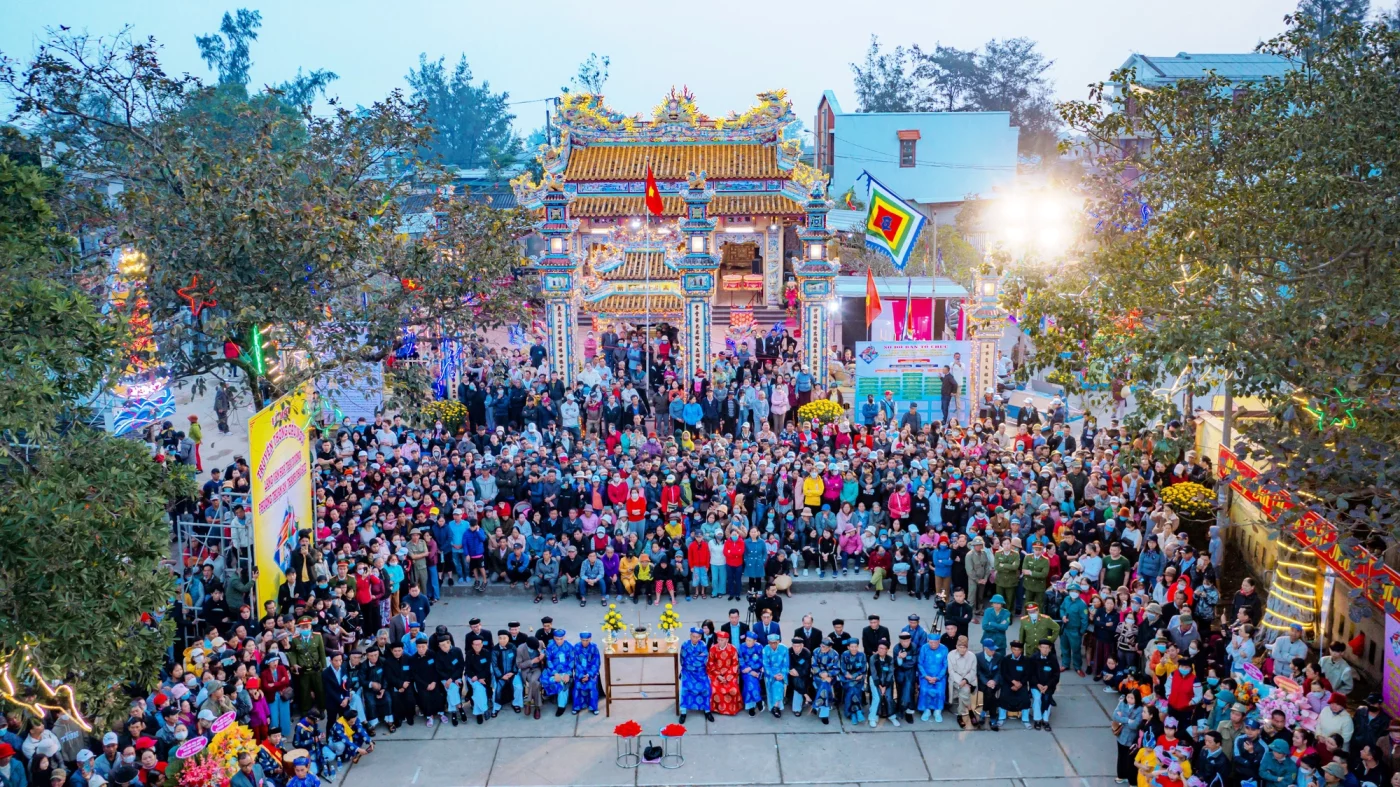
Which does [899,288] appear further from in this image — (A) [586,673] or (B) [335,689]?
(B) [335,689]

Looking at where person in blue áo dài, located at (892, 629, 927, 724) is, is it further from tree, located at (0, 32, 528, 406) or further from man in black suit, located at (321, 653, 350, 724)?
tree, located at (0, 32, 528, 406)

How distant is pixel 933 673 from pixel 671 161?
27.1 m

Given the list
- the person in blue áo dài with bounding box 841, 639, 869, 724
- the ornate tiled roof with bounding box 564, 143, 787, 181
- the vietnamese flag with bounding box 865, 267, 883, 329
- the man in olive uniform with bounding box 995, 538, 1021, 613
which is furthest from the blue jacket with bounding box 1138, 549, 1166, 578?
the ornate tiled roof with bounding box 564, 143, 787, 181

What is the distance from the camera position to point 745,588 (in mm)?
18641

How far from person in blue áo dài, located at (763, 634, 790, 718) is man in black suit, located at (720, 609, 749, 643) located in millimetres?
392

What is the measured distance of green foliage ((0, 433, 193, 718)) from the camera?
941 centimetres

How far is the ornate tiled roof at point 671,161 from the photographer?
38.1 meters

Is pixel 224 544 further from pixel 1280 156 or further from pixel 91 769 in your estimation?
pixel 1280 156

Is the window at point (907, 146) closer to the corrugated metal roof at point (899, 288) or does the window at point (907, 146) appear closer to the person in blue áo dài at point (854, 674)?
the corrugated metal roof at point (899, 288)

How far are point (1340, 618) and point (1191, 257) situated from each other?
200 inches

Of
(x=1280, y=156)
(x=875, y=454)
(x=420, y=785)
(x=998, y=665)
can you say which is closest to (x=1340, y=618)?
(x=998, y=665)

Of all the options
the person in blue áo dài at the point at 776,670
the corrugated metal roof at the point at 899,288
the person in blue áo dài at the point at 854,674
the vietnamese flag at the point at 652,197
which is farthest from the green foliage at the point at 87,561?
the corrugated metal roof at the point at 899,288

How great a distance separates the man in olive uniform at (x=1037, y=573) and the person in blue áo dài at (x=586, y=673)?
640cm

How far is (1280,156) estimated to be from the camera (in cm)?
1414
